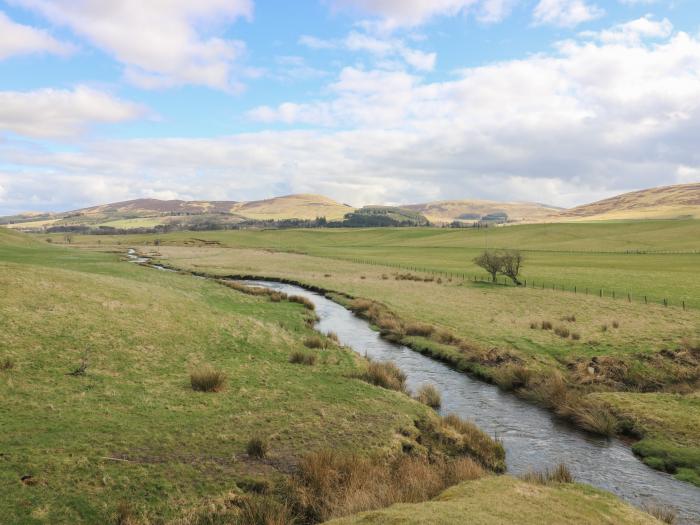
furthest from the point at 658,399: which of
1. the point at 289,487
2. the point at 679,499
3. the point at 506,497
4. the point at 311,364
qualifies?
the point at 289,487

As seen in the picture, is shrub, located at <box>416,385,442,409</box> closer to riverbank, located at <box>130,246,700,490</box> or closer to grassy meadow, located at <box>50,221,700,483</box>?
riverbank, located at <box>130,246,700,490</box>

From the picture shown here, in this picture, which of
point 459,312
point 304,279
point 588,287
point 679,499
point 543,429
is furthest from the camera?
point 304,279

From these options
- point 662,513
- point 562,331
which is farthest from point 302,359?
point 562,331

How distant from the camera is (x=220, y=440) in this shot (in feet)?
49.0

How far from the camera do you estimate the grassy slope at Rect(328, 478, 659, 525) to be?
9883 millimetres

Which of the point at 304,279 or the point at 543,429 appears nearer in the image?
→ the point at 543,429

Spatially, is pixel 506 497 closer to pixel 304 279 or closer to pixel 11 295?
pixel 11 295

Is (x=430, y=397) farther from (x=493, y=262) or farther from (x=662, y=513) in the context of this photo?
(x=493, y=262)

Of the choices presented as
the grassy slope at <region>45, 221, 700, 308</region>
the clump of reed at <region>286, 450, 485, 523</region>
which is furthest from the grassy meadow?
the clump of reed at <region>286, 450, 485, 523</region>

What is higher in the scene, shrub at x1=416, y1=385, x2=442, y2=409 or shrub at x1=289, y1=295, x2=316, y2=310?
shrub at x1=289, y1=295, x2=316, y2=310

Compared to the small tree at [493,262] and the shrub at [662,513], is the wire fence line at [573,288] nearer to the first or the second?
the small tree at [493,262]

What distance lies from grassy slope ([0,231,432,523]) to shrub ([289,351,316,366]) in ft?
2.09

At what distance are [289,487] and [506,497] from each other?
5709mm

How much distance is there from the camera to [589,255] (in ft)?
362
